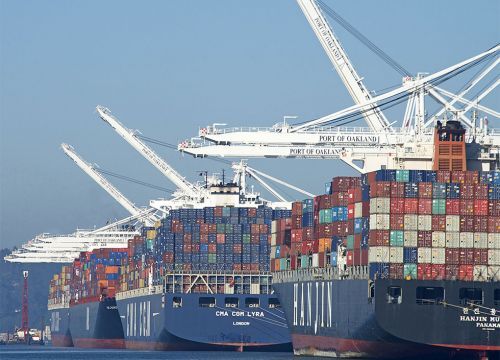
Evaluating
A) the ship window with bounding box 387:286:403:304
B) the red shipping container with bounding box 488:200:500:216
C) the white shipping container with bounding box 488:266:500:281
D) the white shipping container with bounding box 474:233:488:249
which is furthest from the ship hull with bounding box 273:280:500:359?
the red shipping container with bounding box 488:200:500:216

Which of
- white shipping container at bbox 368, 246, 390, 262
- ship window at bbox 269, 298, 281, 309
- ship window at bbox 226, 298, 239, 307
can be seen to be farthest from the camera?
ship window at bbox 269, 298, 281, 309

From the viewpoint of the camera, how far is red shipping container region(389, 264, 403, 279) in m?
68.3

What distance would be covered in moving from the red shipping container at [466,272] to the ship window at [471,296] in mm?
560

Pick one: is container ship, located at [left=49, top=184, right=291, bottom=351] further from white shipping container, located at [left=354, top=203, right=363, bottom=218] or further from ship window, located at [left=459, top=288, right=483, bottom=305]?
ship window, located at [left=459, top=288, right=483, bottom=305]

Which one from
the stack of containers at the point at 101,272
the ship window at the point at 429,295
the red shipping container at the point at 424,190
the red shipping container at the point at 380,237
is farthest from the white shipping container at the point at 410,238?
the stack of containers at the point at 101,272

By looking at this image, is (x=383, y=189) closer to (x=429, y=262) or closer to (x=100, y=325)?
(x=429, y=262)

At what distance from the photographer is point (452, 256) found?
67625mm

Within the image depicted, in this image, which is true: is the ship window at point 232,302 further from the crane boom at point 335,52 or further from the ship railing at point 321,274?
the crane boom at point 335,52

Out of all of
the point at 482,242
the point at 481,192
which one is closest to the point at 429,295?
the point at 482,242

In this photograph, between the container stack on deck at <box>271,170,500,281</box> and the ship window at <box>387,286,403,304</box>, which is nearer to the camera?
the container stack on deck at <box>271,170,500,281</box>

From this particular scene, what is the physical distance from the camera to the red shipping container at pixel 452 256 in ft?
221

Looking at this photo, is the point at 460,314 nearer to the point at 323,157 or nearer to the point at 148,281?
the point at 323,157

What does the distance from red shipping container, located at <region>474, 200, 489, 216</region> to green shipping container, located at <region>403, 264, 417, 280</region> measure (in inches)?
141

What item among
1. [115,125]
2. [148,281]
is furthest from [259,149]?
[115,125]
